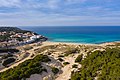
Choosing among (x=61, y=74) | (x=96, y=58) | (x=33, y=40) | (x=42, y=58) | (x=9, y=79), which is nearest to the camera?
(x=9, y=79)

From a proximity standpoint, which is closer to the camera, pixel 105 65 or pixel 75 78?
pixel 75 78

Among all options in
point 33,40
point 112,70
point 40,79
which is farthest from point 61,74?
point 33,40

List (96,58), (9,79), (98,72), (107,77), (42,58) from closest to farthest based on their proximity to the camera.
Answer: (107,77), (9,79), (98,72), (96,58), (42,58)

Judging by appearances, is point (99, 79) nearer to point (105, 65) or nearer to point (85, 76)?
point (85, 76)

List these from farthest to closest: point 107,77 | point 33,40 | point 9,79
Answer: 1. point 33,40
2. point 9,79
3. point 107,77

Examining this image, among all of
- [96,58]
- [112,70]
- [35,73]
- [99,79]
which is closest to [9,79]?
[35,73]

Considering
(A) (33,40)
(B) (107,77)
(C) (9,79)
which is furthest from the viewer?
(A) (33,40)

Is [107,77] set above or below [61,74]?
above

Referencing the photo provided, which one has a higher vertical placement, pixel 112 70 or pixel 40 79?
pixel 112 70

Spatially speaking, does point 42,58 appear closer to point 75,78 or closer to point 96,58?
point 96,58
